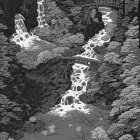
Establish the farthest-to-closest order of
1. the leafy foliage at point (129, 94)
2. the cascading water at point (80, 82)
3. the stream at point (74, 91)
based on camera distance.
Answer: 1. the cascading water at point (80, 82)
2. the stream at point (74, 91)
3. the leafy foliage at point (129, 94)

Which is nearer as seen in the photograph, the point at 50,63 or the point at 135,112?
the point at 135,112

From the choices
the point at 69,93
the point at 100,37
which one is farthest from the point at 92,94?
the point at 100,37

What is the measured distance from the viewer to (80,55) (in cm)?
1802

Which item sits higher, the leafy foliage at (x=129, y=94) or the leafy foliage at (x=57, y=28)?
the leafy foliage at (x=57, y=28)

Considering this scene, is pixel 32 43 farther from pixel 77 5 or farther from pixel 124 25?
pixel 124 25

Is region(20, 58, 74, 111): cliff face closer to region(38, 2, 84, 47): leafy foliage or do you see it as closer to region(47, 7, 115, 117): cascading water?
region(47, 7, 115, 117): cascading water

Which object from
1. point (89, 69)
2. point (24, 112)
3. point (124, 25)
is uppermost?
point (124, 25)

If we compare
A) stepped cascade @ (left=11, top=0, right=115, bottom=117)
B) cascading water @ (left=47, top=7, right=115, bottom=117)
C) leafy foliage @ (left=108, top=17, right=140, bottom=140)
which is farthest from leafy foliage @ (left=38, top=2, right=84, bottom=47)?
leafy foliage @ (left=108, top=17, right=140, bottom=140)

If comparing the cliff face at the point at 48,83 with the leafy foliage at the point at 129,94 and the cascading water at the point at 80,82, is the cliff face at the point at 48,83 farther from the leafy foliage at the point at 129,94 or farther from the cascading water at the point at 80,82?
the leafy foliage at the point at 129,94

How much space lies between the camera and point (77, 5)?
1820 cm

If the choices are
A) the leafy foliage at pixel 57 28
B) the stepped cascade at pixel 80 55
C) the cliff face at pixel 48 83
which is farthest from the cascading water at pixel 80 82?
the leafy foliage at pixel 57 28

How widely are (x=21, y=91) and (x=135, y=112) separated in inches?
144

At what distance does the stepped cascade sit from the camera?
17.5 metres

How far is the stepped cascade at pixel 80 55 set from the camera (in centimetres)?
1750
